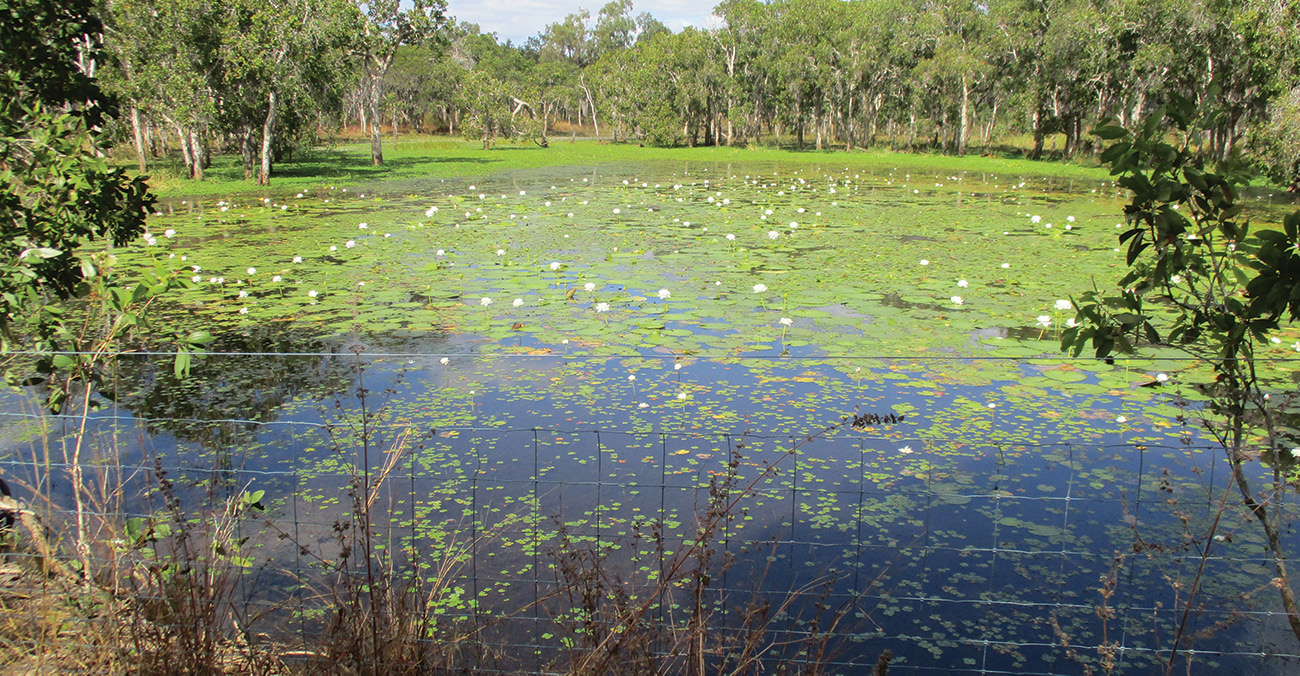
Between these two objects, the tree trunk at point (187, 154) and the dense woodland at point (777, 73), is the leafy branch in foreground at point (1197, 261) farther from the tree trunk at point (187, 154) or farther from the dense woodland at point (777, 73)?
the tree trunk at point (187, 154)

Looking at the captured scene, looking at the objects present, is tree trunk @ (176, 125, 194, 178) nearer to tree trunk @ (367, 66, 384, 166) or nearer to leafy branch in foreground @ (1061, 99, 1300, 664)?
tree trunk @ (367, 66, 384, 166)

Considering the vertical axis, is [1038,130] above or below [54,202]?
above

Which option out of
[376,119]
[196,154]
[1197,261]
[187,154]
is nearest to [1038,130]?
[376,119]

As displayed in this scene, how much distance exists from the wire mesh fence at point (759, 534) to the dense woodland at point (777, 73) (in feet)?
5.37

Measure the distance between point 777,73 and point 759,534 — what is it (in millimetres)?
37083

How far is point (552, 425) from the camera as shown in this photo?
4766 millimetres

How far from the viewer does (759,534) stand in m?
3.58

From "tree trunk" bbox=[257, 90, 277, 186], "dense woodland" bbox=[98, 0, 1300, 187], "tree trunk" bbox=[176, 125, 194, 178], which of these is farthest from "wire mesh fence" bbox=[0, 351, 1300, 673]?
"tree trunk" bbox=[176, 125, 194, 178]

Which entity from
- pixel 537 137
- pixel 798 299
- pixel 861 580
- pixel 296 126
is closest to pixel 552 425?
pixel 861 580

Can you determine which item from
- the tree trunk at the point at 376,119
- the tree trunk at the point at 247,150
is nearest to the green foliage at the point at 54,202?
the tree trunk at the point at 247,150

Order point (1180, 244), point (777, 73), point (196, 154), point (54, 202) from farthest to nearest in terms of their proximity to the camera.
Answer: point (777, 73), point (196, 154), point (54, 202), point (1180, 244)

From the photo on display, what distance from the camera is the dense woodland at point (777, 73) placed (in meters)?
16.6

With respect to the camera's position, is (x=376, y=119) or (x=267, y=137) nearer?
(x=267, y=137)

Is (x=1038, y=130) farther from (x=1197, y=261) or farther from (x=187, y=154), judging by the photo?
(x=1197, y=261)
